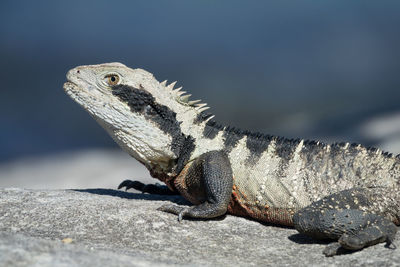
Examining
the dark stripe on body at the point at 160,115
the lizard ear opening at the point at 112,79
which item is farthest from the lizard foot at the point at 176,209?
the lizard ear opening at the point at 112,79

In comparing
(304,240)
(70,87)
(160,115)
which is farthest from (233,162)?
(70,87)

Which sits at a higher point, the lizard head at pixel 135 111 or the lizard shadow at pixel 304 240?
the lizard head at pixel 135 111

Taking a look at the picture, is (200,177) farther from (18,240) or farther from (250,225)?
(18,240)

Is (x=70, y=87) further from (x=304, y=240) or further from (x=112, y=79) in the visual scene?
(x=304, y=240)

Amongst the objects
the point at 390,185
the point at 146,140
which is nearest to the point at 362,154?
the point at 390,185

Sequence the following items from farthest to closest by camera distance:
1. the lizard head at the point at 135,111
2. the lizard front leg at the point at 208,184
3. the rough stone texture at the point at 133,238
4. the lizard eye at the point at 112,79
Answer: the lizard eye at the point at 112,79, the lizard head at the point at 135,111, the lizard front leg at the point at 208,184, the rough stone texture at the point at 133,238

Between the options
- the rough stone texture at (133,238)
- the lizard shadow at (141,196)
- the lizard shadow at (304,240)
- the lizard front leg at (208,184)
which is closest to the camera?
the rough stone texture at (133,238)

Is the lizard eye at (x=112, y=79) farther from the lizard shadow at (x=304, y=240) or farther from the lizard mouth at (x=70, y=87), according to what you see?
the lizard shadow at (x=304, y=240)
